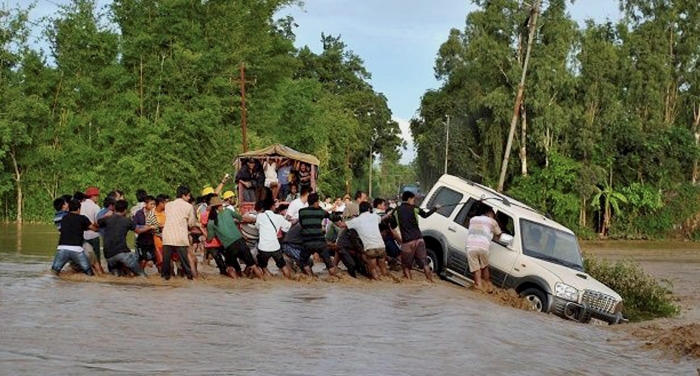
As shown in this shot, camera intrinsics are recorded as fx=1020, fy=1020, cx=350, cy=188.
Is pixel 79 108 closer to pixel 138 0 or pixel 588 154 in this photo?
pixel 138 0

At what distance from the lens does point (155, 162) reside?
5003cm

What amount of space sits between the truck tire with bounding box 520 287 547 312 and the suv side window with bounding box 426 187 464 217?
2389 mm

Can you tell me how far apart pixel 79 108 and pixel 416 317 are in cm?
4327

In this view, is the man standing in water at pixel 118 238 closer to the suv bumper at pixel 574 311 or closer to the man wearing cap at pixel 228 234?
the man wearing cap at pixel 228 234

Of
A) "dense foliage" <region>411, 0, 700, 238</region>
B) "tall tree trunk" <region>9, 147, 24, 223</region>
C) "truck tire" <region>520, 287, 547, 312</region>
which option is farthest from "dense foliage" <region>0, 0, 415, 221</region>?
"truck tire" <region>520, 287, 547, 312</region>

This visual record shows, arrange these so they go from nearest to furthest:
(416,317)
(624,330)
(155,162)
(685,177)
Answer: (416,317) → (624,330) → (155,162) → (685,177)

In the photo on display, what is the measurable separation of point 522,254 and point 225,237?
197 inches

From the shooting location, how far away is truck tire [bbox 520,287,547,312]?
651 inches

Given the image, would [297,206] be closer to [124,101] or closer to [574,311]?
[574,311]

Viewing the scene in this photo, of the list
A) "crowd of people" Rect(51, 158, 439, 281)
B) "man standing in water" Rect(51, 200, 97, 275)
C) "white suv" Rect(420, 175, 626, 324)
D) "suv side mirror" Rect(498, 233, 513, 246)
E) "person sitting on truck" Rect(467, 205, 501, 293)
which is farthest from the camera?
"person sitting on truck" Rect(467, 205, 501, 293)

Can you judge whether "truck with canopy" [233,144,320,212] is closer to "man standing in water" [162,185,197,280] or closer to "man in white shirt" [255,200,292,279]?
"man in white shirt" [255,200,292,279]

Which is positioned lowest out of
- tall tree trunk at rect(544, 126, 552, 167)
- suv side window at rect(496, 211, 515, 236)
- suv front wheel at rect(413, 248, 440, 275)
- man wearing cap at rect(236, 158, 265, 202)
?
suv front wheel at rect(413, 248, 440, 275)

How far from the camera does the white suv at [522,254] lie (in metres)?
16.4

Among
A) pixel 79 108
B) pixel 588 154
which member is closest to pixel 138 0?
pixel 79 108
